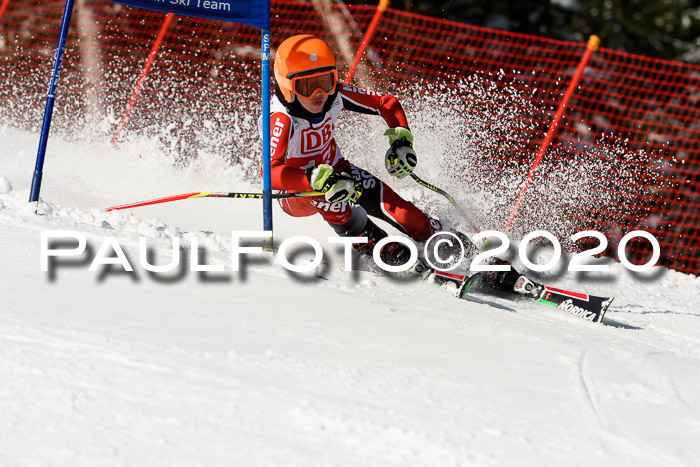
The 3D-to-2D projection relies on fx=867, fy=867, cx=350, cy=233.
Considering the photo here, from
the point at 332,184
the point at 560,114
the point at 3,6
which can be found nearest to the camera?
the point at 332,184

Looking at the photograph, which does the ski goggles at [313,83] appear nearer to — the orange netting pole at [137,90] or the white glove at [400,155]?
the white glove at [400,155]

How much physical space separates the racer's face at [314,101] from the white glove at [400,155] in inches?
18.7

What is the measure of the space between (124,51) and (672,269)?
5.58 metres

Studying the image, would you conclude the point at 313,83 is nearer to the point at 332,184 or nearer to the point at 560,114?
the point at 332,184

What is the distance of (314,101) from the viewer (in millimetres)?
5172

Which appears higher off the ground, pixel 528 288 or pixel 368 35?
pixel 368 35

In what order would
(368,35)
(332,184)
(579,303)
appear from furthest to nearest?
1. (368,35)
2. (579,303)
3. (332,184)

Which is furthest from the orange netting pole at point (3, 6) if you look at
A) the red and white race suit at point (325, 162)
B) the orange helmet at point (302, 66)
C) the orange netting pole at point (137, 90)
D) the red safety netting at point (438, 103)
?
the orange helmet at point (302, 66)

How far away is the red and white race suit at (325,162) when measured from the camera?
5105 millimetres

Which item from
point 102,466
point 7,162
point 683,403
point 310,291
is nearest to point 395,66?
Answer: point 7,162

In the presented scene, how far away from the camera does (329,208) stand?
5359 mm

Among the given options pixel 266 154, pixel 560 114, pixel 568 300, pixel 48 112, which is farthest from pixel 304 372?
pixel 560 114

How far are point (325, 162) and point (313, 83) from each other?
570 mm

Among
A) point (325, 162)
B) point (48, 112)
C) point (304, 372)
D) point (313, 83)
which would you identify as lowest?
point (304, 372)
